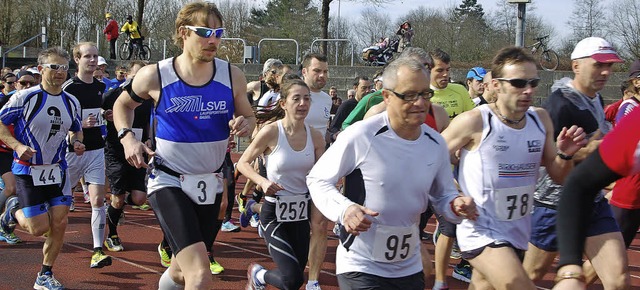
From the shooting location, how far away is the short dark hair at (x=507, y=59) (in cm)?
473

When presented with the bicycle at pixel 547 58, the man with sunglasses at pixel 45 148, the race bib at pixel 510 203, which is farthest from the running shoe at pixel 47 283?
the bicycle at pixel 547 58

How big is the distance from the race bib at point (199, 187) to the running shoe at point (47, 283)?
8.36 feet

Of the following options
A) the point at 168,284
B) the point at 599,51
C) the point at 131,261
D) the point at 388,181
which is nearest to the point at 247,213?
the point at 131,261

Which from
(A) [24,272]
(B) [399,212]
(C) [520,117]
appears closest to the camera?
(B) [399,212]

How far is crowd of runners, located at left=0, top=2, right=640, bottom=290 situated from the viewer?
12.5ft

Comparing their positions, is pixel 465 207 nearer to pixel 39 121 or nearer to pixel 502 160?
pixel 502 160

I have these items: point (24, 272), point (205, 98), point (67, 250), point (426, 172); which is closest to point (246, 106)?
point (205, 98)

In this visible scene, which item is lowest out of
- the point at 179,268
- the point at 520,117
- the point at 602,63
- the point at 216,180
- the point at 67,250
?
the point at 67,250

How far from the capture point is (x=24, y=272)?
24.1 feet

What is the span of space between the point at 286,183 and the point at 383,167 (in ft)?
7.66

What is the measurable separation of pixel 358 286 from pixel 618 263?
6.11ft

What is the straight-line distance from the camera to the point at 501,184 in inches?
181

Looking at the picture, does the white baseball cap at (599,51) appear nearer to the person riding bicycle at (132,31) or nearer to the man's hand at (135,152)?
the man's hand at (135,152)

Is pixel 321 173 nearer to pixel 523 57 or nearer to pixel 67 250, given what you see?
pixel 523 57
